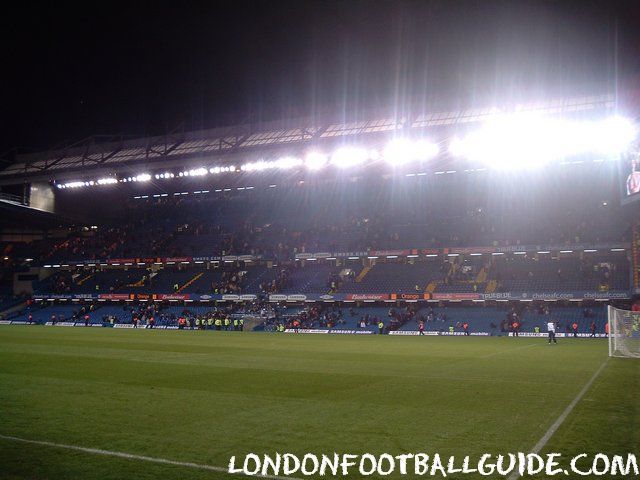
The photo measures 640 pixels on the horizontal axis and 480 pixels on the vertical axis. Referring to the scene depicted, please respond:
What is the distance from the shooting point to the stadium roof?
34.1 meters

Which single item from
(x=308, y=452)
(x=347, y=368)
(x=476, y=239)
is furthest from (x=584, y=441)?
(x=476, y=239)

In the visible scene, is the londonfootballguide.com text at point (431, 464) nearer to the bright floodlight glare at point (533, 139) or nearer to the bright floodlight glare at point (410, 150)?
the bright floodlight glare at point (533, 139)

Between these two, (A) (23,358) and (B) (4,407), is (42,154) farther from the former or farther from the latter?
(B) (4,407)

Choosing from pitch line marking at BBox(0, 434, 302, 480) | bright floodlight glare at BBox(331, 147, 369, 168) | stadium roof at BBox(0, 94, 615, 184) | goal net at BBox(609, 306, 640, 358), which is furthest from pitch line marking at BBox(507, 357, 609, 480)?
bright floodlight glare at BBox(331, 147, 369, 168)

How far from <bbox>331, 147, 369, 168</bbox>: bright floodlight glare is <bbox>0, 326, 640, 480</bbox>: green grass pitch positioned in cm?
2458

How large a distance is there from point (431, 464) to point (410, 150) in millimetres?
34222

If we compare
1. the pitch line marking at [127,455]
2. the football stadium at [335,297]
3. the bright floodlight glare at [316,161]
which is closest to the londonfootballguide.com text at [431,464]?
the football stadium at [335,297]

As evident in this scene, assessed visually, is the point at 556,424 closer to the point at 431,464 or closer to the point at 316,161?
the point at 431,464

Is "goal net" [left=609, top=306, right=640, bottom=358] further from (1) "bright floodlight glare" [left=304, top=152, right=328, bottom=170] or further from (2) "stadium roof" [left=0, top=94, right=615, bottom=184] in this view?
(1) "bright floodlight glare" [left=304, top=152, right=328, bottom=170]

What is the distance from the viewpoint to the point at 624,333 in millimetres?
21266

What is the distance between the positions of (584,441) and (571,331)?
29.5 m

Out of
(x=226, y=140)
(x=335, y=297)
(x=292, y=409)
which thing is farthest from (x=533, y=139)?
(x=292, y=409)

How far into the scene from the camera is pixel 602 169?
45.2m

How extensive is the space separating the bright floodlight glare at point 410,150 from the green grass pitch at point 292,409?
22221 mm
